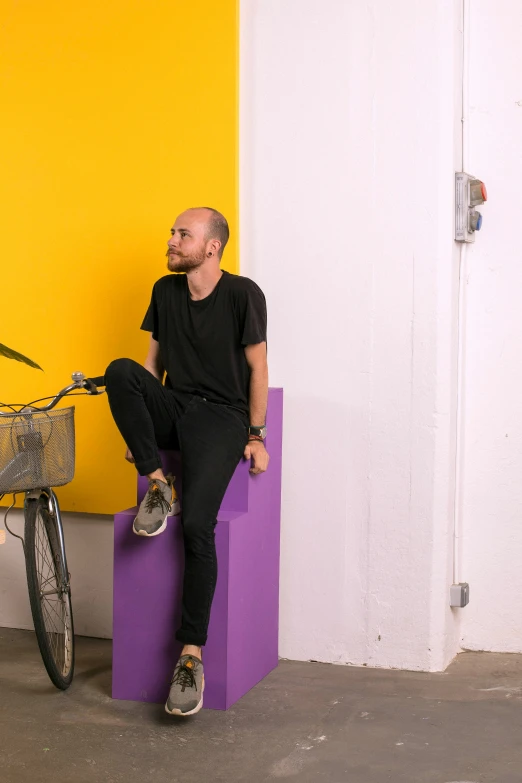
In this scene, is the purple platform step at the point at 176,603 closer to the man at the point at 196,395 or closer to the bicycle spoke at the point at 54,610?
the man at the point at 196,395

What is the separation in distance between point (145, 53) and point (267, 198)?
2.53ft

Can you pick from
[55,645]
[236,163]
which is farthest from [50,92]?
[55,645]

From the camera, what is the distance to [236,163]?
3.90 m

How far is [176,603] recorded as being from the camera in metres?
3.38

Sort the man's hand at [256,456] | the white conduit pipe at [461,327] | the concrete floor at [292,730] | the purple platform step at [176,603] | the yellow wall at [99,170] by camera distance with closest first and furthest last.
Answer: the concrete floor at [292,730], the purple platform step at [176,603], the man's hand at [256,456], the white conduit pipe at [461,327], the yellow wall at [99,170]

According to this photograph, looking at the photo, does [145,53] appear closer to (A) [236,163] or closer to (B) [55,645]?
(A) [236,163]

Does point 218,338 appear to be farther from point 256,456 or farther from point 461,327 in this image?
point 461,327

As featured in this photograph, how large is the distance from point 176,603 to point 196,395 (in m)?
0.72

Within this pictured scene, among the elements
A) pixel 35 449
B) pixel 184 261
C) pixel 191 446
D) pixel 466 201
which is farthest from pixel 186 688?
pixel 466 201

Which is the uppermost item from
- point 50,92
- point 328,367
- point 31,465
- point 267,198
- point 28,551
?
point 50,92

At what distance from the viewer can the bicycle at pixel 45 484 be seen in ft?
10.7

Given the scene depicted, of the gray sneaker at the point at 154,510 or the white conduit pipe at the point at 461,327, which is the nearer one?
the gray sneaker at the point at 154,510

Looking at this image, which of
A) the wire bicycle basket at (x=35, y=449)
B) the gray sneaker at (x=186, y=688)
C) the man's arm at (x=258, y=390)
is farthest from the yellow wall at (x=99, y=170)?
the gray sneaker at (x=186, y=688)

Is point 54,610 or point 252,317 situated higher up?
point 252,317
